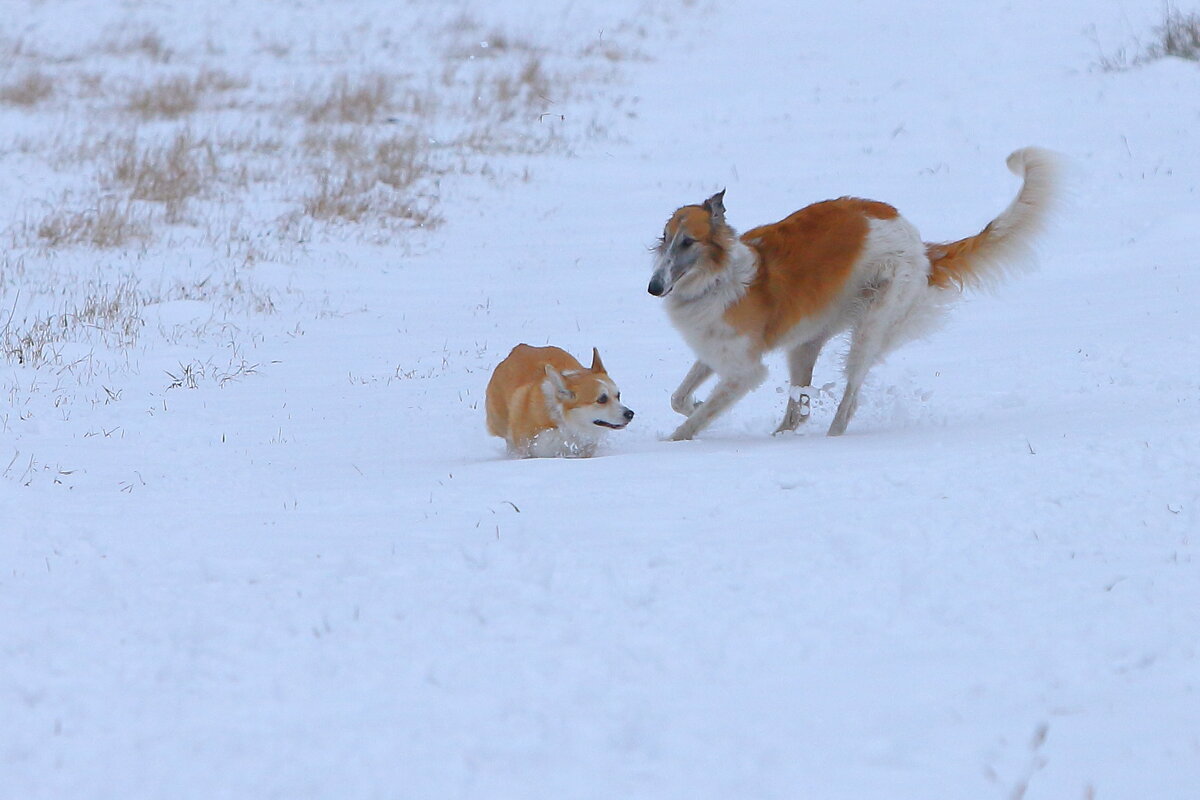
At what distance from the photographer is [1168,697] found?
111 inches

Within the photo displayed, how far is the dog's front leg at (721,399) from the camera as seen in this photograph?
22.3 ft

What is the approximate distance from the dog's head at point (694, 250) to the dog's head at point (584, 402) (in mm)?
675

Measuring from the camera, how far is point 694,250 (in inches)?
261

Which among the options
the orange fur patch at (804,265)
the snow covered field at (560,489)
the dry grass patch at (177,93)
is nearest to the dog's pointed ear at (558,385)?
the snow covered field at (560,489)

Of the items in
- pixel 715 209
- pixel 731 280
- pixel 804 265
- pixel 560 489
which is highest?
pixel 715 209

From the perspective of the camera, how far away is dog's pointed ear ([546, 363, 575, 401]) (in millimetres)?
6605

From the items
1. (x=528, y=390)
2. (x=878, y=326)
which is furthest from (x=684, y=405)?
(x=878, y=326)

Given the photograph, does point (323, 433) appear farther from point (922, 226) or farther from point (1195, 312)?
point (922, 226)

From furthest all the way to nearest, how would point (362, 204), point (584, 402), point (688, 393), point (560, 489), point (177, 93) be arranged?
point (177, 93)
point (362, 204)
point (688, 393)
point (584, 402)
point (560, 489)

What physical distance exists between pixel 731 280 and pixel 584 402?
1.15 m

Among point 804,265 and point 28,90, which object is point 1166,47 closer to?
point 804,265

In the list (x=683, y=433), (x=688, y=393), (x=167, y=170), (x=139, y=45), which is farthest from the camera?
(x=139, y=45)

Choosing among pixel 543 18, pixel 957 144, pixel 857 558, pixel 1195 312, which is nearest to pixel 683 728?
pixel 857 558

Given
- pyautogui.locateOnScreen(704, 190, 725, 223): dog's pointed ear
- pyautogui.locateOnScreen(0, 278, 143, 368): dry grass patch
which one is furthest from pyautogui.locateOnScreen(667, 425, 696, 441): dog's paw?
pyautogui.locateOnScreen(0, 278, 143, 368): dry grass patch
